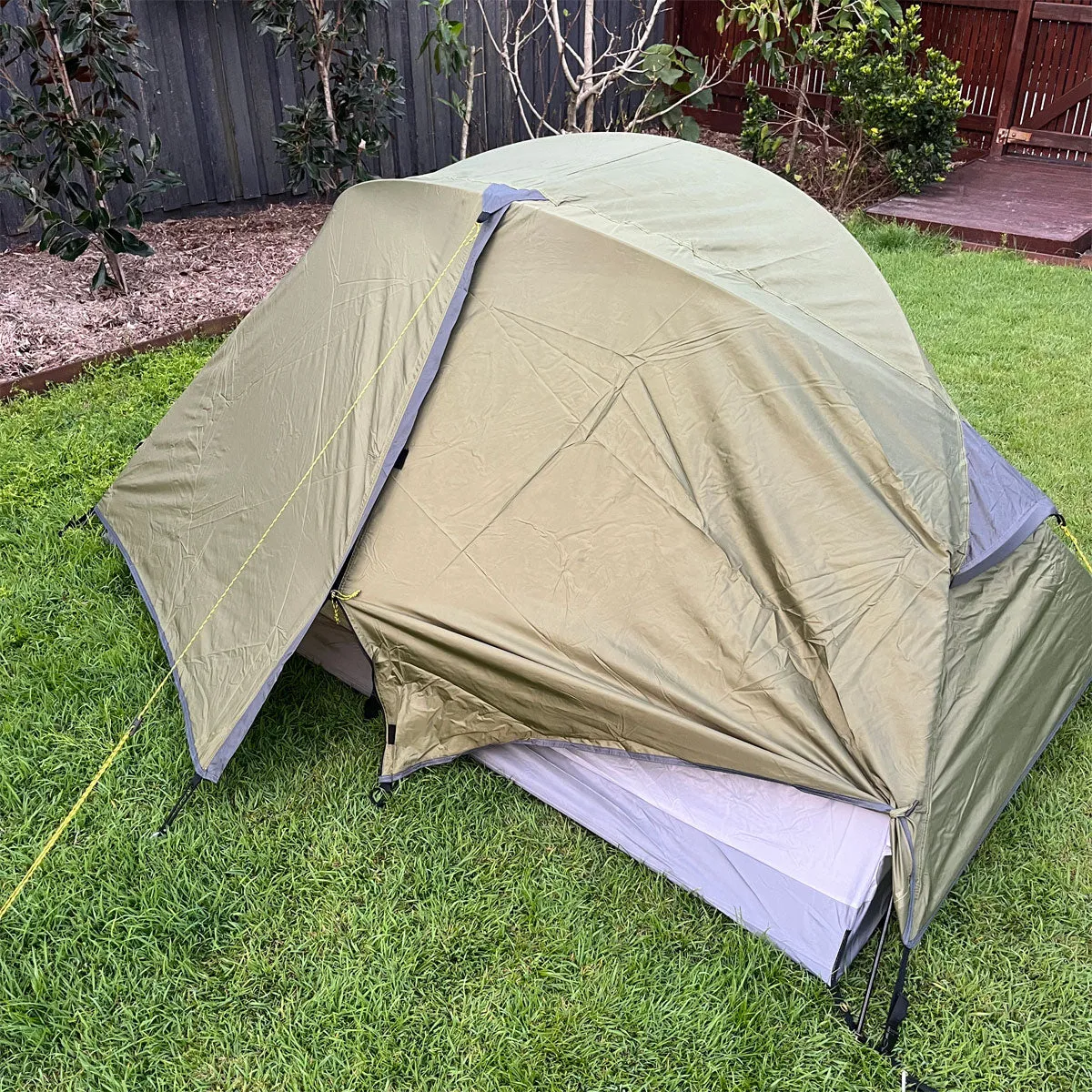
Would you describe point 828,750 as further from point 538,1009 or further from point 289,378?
point 289,378

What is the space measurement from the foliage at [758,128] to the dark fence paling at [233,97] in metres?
2.12

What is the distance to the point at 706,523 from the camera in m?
2.49

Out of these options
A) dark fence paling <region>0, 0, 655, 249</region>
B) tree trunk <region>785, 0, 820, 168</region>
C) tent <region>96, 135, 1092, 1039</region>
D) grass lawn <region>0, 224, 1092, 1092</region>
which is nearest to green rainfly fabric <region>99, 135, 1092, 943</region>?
tent <region>96, 135, 1092, 1039</region>

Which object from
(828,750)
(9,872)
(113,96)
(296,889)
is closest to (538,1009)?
(296,889)

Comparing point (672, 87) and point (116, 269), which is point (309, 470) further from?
point (672, 87)

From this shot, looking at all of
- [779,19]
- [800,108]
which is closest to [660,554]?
[800,108]

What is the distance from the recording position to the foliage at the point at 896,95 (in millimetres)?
7238

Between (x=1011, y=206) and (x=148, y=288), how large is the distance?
6328mm

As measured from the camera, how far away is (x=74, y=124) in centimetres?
482

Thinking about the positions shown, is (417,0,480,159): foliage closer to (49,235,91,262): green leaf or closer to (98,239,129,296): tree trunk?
(98,239,129,296): tree trunk

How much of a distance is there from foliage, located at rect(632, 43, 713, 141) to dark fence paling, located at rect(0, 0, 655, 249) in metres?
1.29

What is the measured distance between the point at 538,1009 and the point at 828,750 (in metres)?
0.89

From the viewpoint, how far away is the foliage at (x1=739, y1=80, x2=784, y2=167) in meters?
7.90

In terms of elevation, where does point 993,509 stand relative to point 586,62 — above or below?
below
